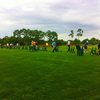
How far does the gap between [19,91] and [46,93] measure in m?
1.21

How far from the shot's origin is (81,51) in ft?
143

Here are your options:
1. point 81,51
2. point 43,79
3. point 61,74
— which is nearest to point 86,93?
point 43,79

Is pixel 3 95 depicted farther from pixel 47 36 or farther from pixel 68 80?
A: pixel 47 36

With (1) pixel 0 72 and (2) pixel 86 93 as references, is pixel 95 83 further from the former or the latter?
(1) pixel 0 72

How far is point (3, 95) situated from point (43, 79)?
416cm

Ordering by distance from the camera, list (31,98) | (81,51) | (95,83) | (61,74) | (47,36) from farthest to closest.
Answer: (47,36)
(81,51)
(61,74)
(95,83)
(31,98)

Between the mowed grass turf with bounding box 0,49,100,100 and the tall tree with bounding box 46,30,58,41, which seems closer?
the mowed grass turf with bounding box 0,49,100,100

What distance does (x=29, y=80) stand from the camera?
1795cm

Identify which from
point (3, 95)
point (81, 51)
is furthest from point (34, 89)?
point (81, 51)

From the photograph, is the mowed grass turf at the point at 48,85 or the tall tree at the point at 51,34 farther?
the tall tree at the point at 51,34

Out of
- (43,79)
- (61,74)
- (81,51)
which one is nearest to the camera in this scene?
(43,79)

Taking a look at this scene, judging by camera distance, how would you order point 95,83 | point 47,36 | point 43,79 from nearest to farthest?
point 95,83
point 43,79
point 47,36

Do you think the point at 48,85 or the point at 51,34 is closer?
the point at 48,85

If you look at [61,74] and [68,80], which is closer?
[68,80]
